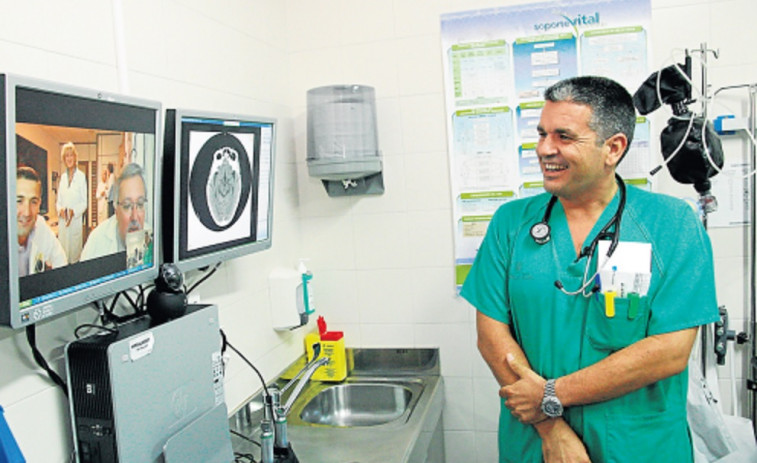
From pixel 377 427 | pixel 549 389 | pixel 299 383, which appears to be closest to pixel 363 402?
pixel 377 427

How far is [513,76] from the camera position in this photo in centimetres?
242

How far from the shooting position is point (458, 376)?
2.59m

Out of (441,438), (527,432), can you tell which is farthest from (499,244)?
(441,438)

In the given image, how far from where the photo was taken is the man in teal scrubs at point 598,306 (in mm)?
1650

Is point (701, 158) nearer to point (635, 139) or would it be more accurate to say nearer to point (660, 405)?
point (635, 139)

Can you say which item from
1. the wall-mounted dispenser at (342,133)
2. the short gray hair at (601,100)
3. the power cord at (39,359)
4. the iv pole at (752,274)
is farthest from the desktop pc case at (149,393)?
the iv pole at (752,274)

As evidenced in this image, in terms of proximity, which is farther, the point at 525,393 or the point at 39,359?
the point at 525,393

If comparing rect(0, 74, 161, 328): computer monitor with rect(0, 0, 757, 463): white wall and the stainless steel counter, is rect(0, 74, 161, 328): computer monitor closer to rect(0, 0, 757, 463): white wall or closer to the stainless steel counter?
rect(0, 0, 757, 463): white wall

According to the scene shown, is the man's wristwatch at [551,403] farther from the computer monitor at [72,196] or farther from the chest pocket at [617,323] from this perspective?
the computer monitor at [72,196]

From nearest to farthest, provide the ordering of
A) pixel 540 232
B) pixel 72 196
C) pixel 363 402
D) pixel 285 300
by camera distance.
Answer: pixel 72 196 → pixel 540 232 → pixel 285 300 → pixel 363 402

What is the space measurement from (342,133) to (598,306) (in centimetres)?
118

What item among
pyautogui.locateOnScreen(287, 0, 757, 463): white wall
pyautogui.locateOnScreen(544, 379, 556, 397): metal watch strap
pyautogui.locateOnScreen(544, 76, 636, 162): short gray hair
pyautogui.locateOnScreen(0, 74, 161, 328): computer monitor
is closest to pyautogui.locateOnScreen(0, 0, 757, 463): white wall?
pyautogui.locateOnScreen(287, 0, 757, 463): white wall

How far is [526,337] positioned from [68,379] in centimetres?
121

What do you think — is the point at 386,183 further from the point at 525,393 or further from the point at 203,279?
the point at 525,393
